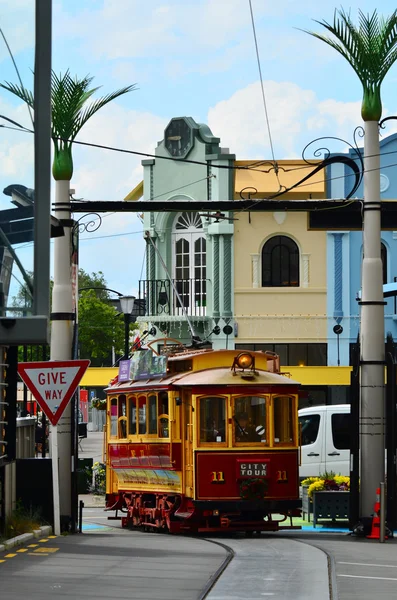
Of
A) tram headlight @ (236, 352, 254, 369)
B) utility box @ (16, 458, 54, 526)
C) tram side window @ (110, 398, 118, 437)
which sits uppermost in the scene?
tram headlight @ (236, 352, 254, 369)


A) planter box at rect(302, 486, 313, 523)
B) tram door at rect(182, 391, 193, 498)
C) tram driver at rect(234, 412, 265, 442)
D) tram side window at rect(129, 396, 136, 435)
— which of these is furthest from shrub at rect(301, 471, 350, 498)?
tram side window at rect(129, 396, 136, 435)

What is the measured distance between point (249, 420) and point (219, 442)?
2.11ft

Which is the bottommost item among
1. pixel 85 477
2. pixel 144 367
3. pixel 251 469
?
pixel 85 477

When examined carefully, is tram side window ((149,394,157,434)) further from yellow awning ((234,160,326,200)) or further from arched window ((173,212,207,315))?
→ arched window ((173,212,207,315))

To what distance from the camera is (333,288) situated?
40812 mm

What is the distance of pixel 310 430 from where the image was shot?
92.9 ft

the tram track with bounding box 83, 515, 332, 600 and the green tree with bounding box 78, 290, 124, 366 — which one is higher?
the green tree with bounding box 78, 290, 124, 366

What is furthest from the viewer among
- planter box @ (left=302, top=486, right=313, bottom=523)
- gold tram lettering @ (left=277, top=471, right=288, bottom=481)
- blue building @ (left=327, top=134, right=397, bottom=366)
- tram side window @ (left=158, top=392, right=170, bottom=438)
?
blue building @ (left=327, top=134, right=397, bottom=366)

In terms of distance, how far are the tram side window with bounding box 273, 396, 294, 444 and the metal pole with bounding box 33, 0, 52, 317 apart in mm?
9082

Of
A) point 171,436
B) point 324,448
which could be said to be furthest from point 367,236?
point 324,448

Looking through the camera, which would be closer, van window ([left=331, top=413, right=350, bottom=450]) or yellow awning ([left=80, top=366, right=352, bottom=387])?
van window ([left=331, top=413, right=350, bottom=450])

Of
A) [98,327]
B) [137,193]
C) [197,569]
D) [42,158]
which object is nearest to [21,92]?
[42,158]

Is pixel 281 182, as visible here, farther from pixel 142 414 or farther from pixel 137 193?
pixel 142 414

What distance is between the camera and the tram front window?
20453 millimetres
